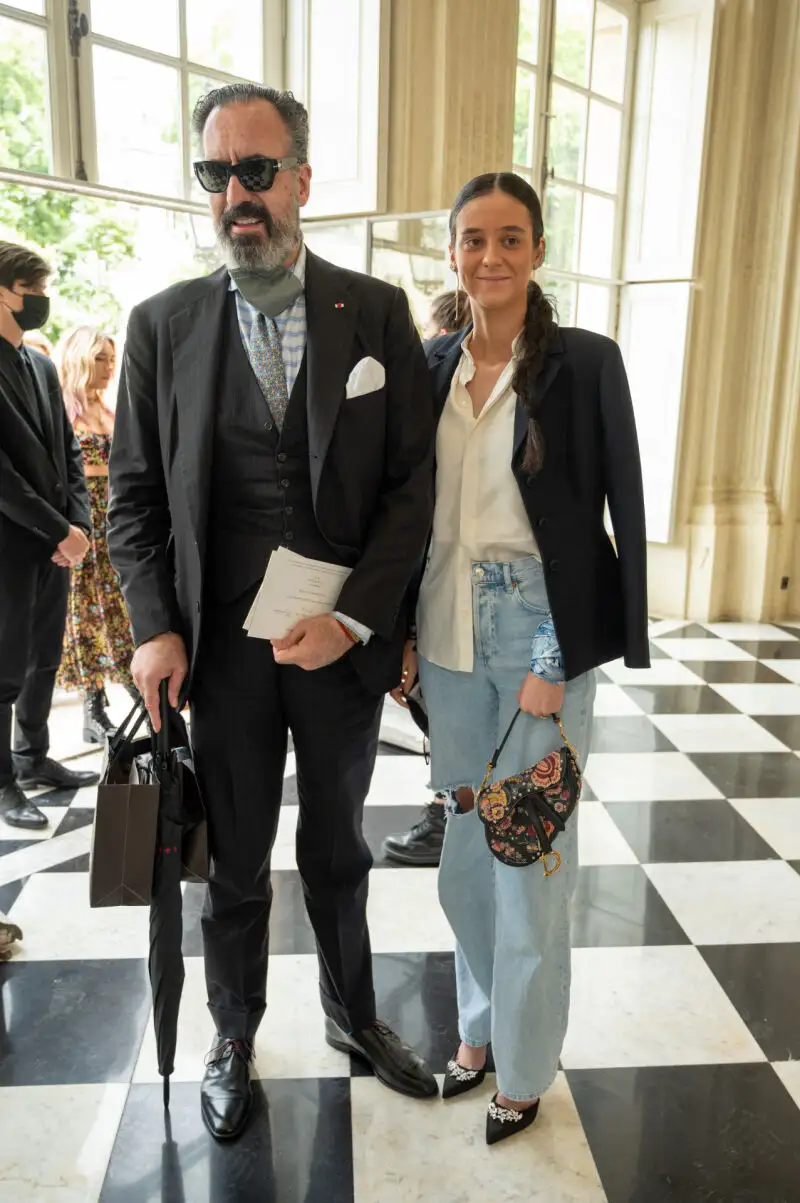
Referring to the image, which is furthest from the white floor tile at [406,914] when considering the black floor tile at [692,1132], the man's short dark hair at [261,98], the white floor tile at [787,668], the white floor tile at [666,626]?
the white floor tile at [666,626]

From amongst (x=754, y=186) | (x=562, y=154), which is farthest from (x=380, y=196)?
(x=754, y=186)

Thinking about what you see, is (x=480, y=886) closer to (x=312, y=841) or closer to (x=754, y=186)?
(x=312, y=841)

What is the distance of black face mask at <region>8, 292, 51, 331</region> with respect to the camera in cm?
292

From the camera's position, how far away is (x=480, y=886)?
179 cm

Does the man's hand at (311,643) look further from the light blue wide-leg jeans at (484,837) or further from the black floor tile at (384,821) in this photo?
the black floor tile at (384,821)

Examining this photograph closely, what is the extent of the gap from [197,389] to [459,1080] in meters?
1.39

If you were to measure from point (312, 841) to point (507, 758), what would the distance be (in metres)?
0.42

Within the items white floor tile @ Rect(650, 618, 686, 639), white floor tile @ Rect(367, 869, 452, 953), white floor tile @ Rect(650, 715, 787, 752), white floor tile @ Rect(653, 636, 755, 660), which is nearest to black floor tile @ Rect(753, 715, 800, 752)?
white floor tile @ Rect(650, 715, 787, 752)

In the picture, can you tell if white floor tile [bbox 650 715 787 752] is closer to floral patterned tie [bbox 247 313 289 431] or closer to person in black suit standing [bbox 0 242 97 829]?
person in black suit standing [bbox 0 242 97 829]

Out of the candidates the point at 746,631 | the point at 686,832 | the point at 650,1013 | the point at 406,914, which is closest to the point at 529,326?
the point at 650,1013

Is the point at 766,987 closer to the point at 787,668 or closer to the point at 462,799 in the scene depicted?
the point at 462,799

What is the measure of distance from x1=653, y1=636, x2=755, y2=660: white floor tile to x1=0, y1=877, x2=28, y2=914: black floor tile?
374cm

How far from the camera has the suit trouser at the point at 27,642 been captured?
2.96 m

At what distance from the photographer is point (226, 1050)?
1833 millimetres
